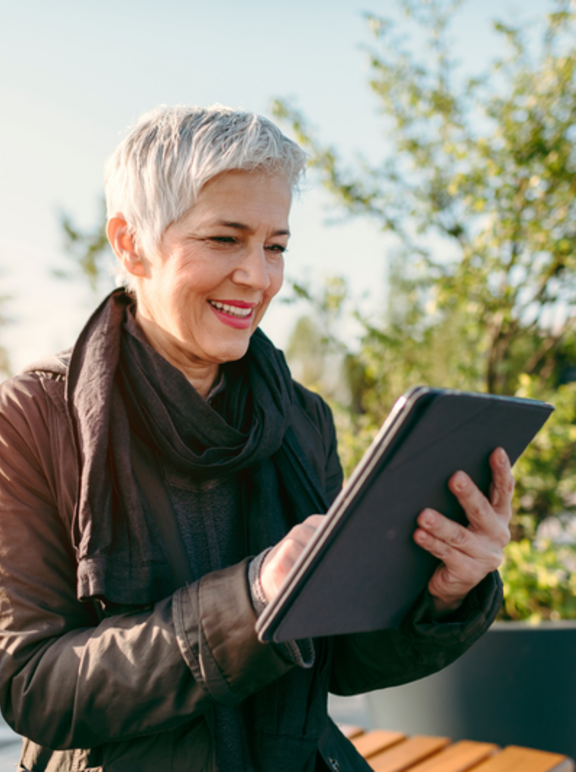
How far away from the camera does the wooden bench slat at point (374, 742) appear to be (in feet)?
8.19

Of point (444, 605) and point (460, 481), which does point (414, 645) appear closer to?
point (444, 605)

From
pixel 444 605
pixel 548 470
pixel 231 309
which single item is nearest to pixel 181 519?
pixel 231 309

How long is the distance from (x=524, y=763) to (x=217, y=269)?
2.26 m

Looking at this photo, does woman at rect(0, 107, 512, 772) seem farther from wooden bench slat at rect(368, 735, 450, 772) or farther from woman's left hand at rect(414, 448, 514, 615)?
wooden bench slat at rect(368, 735, 450, 772)

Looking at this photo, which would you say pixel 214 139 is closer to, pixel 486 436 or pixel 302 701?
pixel 486 436

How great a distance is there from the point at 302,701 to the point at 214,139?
1314 mm

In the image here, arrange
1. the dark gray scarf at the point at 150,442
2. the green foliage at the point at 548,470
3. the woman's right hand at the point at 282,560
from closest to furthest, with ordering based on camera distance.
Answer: the woman's right hand at the point at 282,560, the dark gray scarf at the point at 150,442, the green foliage at the point at 548,470

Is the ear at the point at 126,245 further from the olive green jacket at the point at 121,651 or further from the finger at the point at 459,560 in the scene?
the finger at the point at 459,560

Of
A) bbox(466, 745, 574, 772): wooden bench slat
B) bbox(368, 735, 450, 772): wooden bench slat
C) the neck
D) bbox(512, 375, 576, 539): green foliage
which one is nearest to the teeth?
the neck

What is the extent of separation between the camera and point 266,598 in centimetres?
107

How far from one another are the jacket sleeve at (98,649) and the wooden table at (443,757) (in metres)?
1.54

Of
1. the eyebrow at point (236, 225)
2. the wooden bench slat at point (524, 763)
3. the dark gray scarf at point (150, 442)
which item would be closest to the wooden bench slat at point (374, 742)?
the wooden bench slat at point (524, 763)

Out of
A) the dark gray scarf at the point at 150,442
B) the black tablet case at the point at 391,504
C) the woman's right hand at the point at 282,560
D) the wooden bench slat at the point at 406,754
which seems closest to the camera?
the black tablet case at the point at 391,504

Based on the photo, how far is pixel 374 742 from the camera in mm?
2604
